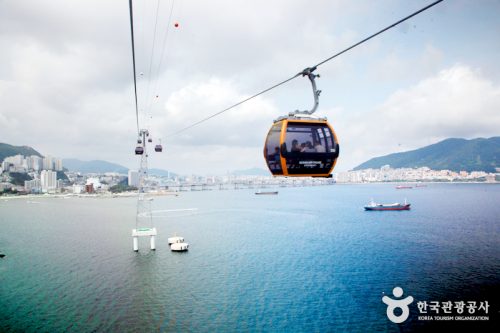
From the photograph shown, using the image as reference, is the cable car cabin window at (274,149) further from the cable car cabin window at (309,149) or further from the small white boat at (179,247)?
the small white boat at (179,247)

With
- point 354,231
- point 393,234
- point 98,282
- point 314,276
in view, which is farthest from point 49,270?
point 393,234

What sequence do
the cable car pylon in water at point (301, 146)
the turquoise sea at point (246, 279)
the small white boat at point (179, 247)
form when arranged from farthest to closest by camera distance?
1. the small white boat at point (179, 247)
2. the turquoise sea at point (246, 279)
3. the cable car pylon in water at point (301, 146)

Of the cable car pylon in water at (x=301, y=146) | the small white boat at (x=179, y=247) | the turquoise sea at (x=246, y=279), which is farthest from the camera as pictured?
the small white boat at (x=179, y=247)

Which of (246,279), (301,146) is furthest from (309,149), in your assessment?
(246,279)

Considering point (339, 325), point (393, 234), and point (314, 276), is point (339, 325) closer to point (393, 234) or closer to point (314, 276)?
point (314, 276)

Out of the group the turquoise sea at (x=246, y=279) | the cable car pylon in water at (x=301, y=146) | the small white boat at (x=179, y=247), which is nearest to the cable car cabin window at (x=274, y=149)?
the cable car pylon in water at (x=301, y=146)

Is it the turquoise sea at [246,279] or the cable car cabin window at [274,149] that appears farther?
the turquoise sea at [246,279]

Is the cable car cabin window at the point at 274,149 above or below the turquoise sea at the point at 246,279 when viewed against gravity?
above

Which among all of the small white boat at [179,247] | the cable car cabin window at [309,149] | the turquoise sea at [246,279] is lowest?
the turquoise sea at [246,279]
